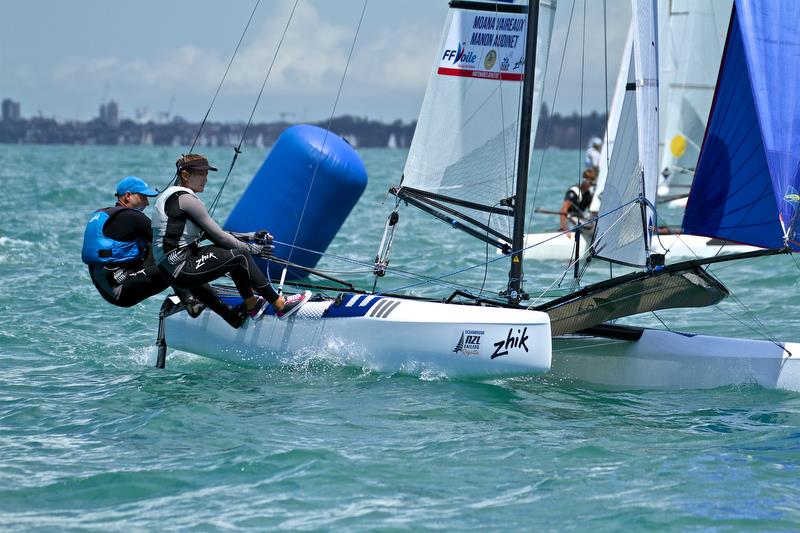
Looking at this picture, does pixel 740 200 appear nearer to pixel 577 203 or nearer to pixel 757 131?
pixel 757 131

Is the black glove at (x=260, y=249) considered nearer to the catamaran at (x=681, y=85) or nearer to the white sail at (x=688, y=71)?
the catamaran at (x=681, y=85)

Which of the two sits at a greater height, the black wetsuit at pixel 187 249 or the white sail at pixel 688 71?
the white sail at pixel 688 71

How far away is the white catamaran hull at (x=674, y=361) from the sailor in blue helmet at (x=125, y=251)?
7.35 ft

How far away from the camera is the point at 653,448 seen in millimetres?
5145

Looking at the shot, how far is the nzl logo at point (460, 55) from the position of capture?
22.9 feet

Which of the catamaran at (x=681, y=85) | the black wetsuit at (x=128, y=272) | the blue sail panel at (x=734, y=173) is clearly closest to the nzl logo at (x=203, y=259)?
the black wetsuit at (x=128, y=272)

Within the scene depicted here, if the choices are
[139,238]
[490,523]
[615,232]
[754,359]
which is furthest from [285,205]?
[490,523]

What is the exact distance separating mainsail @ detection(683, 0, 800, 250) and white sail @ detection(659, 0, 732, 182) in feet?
30.0

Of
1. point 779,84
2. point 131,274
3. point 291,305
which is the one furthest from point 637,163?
point 131,274

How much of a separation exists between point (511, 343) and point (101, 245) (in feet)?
8.19

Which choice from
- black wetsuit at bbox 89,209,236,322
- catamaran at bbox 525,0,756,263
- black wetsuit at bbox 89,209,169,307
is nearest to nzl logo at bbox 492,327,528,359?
black wetsuit at bbox 89,209,236,322

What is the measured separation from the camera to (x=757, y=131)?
5.96 metres

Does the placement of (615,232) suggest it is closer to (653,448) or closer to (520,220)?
(520,220)

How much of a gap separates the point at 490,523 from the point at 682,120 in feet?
42.1
